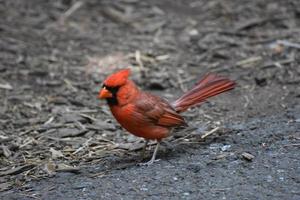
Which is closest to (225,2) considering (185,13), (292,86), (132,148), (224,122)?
(185,13)

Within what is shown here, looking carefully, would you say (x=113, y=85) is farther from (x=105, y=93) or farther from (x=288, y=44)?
(x=288, y=44)

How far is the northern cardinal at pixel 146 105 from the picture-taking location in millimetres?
5434

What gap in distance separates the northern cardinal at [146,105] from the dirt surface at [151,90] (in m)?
0.28

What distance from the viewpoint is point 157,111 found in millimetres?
5688

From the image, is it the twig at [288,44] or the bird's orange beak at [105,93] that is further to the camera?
the twig at [288,44]

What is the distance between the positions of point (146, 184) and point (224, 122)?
1.83 metres

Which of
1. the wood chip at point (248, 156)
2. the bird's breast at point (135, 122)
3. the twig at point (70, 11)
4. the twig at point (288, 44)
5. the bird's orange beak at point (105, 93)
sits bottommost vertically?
the wood chip at point (248, 156)

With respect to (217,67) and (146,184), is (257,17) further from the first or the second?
(146,184)

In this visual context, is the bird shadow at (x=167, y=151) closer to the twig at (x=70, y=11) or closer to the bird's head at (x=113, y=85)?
the bird's head at (x=113, y=85)

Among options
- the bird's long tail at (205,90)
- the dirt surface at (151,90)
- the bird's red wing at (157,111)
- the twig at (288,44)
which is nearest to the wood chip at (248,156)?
the dirt surface at (151,90)

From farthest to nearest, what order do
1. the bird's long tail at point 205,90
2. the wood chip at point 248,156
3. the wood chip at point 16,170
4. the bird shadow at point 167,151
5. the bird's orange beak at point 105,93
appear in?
the bird's long tail at point 205,90
the bird shadow at point 167,151
the wood chip at point 16,170
the bird's orange beak at point 105,93
the wood chip at point 248,156

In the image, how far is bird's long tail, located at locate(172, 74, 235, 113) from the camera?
6.00 meters

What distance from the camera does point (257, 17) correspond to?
9438 mm

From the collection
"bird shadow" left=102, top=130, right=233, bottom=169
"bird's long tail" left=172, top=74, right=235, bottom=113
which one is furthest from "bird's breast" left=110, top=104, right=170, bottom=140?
"bird's long tail" left=172, top=74, right=235, bottom=113
